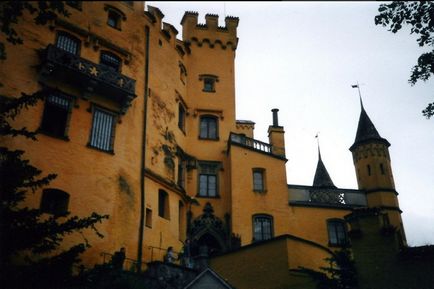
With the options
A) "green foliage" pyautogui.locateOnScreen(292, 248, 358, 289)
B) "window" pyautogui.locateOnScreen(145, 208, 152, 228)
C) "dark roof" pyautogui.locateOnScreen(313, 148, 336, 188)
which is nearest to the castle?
"window" pyautogui.locateOnScreen(145, 208, 152, 228)

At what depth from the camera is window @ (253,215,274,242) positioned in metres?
26.0

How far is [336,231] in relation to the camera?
88.2 ft

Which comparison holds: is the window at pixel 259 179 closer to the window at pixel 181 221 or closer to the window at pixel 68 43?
the window at pixel 181 221

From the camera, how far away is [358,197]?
28.6m

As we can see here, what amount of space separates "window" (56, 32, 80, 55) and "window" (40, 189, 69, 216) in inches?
303

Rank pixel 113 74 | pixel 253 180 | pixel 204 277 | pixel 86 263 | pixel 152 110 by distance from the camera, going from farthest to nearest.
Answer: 1. pixel 253 180
2. pixel 152 110
3. pixel 113 74
4. pixel 86 263
5. pixel 204 277

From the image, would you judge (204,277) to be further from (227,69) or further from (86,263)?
(227,69)

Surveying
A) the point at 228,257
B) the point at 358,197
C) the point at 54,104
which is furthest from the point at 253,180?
the point at 54,104

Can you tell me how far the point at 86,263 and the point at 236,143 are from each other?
43.2 feet

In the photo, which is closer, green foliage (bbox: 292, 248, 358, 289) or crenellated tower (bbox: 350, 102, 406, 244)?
green foliage (bbox: 292, 248, 358, 289)

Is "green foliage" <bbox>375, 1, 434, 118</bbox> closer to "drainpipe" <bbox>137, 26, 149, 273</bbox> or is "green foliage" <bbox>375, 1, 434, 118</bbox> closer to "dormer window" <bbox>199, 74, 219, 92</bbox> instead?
"drainpipe" <bbox>137, 26, 149, 273</bbox>

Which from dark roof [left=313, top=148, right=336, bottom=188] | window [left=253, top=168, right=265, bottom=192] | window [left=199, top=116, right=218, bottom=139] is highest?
window [left=199, top=116, right=218, bottom=139]

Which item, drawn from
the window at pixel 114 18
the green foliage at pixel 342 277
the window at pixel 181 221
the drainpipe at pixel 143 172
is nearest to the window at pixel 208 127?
the window at pixel 181 221

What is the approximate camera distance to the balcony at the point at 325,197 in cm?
2744
